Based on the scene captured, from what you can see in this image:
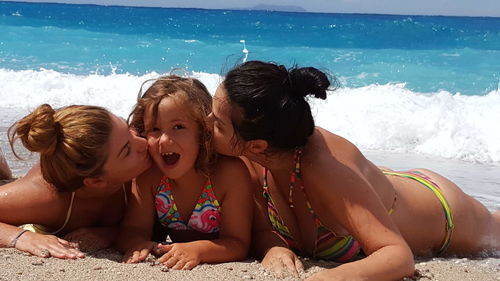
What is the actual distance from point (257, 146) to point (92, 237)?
3.23ft

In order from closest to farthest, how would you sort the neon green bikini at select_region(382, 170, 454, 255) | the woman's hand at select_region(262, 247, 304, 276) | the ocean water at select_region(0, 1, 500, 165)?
the woman's hand at select_region(262, 247, 304, 276) → the neon green bikini at select_region(382, 170, 454, 255) → the ocean water at select_region(0, 1, 500, 165)

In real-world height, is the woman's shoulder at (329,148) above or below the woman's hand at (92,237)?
above

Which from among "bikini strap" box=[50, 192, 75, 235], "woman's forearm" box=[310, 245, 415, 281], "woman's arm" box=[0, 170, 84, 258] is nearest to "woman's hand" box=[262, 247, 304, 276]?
"woman's forearm" box=[310, 245, 415, 281]

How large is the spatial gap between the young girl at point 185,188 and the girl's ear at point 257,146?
24cm

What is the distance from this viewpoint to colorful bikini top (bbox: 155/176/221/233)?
10.7 ft

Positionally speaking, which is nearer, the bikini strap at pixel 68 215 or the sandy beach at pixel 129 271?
the sandy beach at pixel 129 271

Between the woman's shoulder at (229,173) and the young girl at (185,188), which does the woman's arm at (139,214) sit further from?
the woman's shoulder at (229,173)

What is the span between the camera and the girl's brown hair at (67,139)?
117 inches

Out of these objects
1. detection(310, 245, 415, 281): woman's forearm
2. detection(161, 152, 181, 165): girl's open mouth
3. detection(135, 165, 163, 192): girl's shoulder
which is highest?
detection(161, 152, 181, 165): girl's open mouth

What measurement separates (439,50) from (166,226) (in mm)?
17519

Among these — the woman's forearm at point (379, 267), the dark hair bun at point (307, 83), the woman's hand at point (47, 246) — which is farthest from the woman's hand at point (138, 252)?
the dark hair bun at point (307, 83)

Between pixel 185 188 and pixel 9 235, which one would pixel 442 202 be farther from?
pixel 9 235

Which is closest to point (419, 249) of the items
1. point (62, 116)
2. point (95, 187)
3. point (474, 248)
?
point (474, 248)

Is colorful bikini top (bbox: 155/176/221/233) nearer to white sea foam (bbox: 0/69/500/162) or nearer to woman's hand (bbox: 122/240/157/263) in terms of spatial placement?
woman's hand (bbox: 122/240/157/263)
